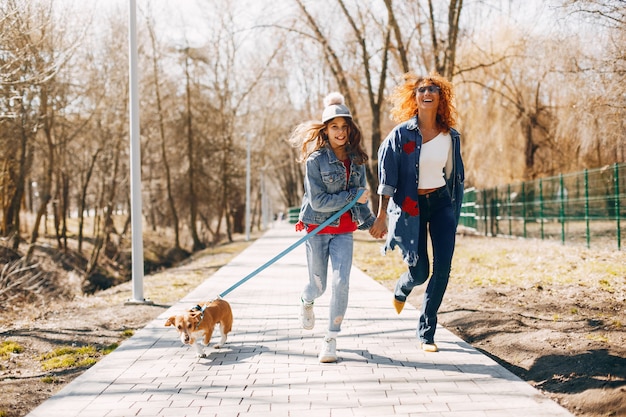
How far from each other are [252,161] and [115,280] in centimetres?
1832

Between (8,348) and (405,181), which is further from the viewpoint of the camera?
(8,348)

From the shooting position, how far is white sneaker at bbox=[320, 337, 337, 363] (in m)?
5.34

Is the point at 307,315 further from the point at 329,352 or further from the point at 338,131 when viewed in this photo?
the point at 338,131

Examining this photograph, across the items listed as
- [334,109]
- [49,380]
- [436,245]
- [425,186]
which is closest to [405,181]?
[425,186]

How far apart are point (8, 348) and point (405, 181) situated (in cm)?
404

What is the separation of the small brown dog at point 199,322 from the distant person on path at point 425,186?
1.50 metres

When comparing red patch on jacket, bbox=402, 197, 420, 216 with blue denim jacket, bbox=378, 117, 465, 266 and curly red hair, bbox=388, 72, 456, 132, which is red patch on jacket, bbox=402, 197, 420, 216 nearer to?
blue denim jacket, bbox=378, 117, 465, 266

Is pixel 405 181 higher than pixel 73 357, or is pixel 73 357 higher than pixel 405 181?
pixel 405 181

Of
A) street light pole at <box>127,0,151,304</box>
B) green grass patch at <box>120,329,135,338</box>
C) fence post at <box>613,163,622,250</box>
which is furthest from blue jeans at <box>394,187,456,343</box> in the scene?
fence post at <box>613,163,622,250</box>

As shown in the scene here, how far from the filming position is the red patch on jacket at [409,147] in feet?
17.8

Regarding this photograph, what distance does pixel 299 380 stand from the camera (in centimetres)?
489

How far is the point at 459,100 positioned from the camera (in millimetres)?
25828

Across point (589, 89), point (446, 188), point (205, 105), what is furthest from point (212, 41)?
point (446, 188)

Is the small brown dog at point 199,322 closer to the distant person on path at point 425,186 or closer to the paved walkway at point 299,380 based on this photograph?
the paved walkway at point 299,380
